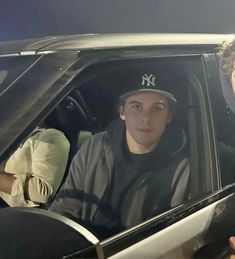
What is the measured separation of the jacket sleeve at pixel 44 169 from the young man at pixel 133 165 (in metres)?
0.11

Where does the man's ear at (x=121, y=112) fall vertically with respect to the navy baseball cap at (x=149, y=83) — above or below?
below

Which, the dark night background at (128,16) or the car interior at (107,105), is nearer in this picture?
the car interior at (107,105)

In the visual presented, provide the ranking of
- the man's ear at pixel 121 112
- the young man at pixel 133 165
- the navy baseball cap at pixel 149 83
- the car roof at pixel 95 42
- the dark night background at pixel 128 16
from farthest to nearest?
1. the dark night background at pixel 128 16
2. the man's ear at pixel 121 112
3. the navy baseball cap at pixel 149 83
4. the young man at pixel 133 165
5. the car roof at pixel 95 42

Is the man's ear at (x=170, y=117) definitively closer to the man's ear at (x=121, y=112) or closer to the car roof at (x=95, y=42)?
the man's ear at (x=121, y=112)

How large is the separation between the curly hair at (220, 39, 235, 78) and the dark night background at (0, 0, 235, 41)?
7.57 meters

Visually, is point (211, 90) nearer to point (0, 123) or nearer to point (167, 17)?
point (0, 123)

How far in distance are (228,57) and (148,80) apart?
40 cm

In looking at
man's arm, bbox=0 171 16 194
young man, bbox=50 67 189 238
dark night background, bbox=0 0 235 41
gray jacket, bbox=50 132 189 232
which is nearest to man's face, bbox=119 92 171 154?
young man, bbox=50 67 189 238

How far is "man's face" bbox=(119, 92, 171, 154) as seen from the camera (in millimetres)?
2277

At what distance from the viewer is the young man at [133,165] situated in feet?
6.78

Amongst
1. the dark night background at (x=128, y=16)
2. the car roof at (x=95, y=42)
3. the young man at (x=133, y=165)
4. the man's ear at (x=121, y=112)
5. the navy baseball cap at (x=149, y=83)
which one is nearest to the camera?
the car roof at (x=95, y=42)

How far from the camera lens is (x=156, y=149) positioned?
2293 mm


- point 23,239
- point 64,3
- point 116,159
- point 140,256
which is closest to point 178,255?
point 140,256

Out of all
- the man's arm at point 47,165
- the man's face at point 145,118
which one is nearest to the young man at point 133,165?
the man's face at point 145,118
